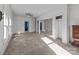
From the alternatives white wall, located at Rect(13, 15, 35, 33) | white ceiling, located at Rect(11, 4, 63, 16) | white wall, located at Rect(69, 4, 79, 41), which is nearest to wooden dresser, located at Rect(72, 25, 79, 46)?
white wall, located at Rect(69, 4, 79, 41)

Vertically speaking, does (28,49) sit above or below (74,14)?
below

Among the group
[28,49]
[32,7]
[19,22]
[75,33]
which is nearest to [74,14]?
[75,33]

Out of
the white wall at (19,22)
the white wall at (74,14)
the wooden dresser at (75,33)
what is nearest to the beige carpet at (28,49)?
the wooden dresser at (75,33)

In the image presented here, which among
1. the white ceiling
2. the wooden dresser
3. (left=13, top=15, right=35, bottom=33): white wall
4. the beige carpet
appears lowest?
the beige carpet

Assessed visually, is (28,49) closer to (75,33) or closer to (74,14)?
(75,33)

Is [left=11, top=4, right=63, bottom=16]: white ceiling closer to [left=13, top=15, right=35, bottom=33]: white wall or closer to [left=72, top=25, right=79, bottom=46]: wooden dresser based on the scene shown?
[left=72, top=25, right=79, bottom=46]: wooden dresser

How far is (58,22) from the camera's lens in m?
6.21

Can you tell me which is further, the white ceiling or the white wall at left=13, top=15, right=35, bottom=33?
the white wall at left=13, top=15, right=35, bottom=33

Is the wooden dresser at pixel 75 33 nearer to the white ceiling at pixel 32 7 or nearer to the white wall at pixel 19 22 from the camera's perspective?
the white ceiling at pixel 32 7

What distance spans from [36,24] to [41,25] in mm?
932
